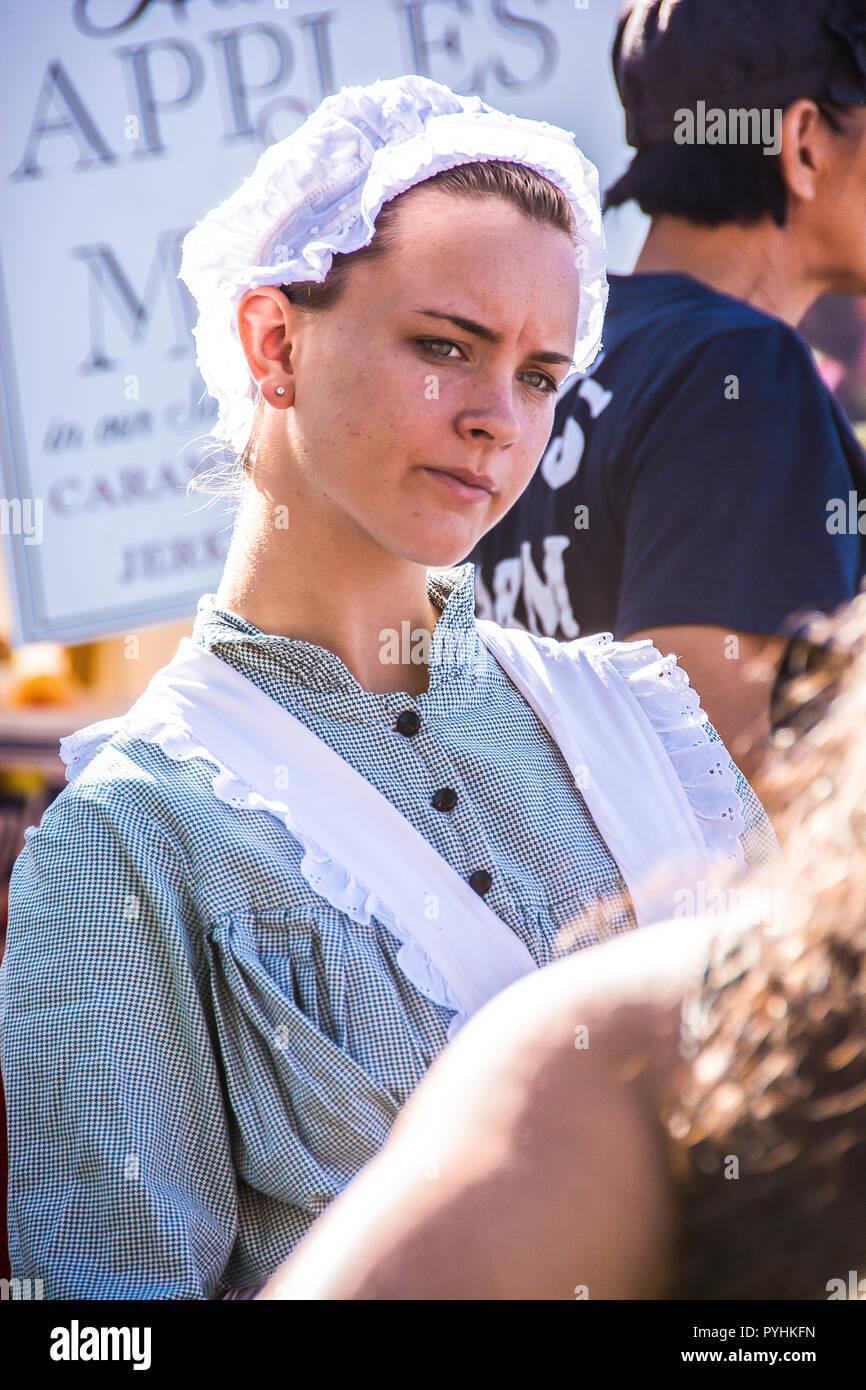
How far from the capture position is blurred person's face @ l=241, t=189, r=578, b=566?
1485mm

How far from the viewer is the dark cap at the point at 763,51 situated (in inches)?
79.3

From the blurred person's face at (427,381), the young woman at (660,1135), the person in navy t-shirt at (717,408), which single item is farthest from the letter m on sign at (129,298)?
the young woman at (660,1135)

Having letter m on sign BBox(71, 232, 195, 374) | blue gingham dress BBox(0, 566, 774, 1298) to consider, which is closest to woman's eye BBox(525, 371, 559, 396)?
blue gingham dress BBox(0, 566, 774, 1298)

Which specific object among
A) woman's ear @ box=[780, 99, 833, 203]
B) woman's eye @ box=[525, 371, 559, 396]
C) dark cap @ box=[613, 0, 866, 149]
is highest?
dark cap @ box=[613, 0, 866, 149]

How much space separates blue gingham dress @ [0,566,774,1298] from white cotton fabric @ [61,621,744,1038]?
20 mm

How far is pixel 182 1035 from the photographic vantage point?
1.29 meters

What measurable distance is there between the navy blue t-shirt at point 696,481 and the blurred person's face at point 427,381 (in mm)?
382

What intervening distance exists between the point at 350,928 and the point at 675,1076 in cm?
74

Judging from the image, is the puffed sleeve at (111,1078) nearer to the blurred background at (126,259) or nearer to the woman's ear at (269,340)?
the woman's ear at (269,340)

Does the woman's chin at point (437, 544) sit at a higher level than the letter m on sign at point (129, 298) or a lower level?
lower

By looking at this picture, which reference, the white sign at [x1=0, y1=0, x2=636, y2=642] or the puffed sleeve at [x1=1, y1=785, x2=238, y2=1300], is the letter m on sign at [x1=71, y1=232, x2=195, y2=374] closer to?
the white sign at [x1=0, y1=0, x2=636, y2=642]

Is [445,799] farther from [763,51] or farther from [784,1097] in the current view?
[763,51]

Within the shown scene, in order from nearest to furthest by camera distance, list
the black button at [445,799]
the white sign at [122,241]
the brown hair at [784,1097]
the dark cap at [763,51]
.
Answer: the brown hair at [784,1097] → the black button at [445,799] → the dark cap at [763,51] → the white sign at [122,241]

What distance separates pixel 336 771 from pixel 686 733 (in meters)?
0.45
